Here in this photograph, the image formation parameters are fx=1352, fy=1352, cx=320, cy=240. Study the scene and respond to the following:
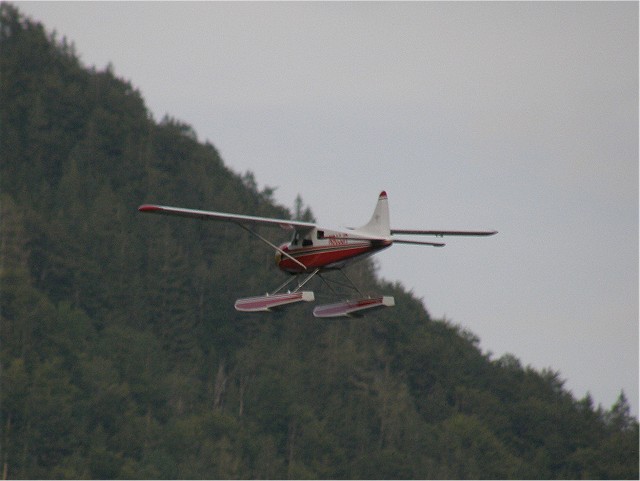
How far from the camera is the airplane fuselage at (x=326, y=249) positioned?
29891mm

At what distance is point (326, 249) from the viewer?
99.9 ft

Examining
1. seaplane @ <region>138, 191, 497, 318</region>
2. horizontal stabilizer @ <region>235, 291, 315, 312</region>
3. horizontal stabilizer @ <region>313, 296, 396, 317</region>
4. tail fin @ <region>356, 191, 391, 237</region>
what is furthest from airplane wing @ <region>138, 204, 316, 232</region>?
horizontal stabilizer @ <region>313, 296, 396, 317</region>

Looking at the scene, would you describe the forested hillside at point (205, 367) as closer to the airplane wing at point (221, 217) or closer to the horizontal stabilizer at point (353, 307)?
the horizontal stabilizer at point (353, 307)

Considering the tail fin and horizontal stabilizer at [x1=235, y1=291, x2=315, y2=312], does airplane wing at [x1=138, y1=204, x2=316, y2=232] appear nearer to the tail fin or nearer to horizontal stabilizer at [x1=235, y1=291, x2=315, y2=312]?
the tail fin

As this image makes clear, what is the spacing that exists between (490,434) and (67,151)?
6098cm

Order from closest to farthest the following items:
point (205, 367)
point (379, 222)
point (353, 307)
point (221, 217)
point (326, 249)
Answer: point (221, 217) → point (326, 249) → point (379, 222) → point (353, 307) → point (205, 367)

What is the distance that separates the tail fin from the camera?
3045cm

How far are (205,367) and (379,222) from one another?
89.5 metres

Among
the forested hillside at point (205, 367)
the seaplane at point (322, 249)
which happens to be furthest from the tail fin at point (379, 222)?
the forested hillside at point (205, 367)

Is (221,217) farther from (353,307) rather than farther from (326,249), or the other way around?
(353,307)

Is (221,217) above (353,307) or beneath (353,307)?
above

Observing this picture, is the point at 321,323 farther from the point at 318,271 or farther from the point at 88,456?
the point at 318,271

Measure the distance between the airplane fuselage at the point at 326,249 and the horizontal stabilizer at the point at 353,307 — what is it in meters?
1.11

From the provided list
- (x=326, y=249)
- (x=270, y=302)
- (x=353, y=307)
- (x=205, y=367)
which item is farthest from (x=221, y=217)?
(x=205, y=367)
